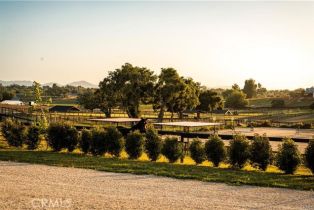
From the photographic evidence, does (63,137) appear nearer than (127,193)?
No

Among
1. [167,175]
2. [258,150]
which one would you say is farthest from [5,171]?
[258,150]

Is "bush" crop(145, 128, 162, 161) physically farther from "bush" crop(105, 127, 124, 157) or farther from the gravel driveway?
the gravel driveway

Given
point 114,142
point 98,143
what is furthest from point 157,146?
point 98,143

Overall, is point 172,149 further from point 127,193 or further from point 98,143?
point 127,193

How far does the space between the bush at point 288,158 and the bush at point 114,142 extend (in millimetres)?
10699

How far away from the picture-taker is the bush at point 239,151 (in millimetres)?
22375

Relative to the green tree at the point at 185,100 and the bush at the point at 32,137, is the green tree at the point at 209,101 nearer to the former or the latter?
the green tree at the point at 185,100

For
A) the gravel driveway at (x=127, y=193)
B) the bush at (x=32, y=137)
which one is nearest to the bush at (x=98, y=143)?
the bush at (x=32, y=137)

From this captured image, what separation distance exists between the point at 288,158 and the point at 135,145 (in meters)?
9.90

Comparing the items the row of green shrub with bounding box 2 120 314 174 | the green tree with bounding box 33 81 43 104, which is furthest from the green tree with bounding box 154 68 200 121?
the row of green shrub with bounding box 2 120 314 174

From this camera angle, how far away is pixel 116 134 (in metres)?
26.8

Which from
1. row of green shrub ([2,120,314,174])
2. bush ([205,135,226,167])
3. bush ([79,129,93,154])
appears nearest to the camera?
row of green shrub ([2,120,314,174])

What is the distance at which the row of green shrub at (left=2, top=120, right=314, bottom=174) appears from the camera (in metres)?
21.2

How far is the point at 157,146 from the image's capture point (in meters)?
25.2
